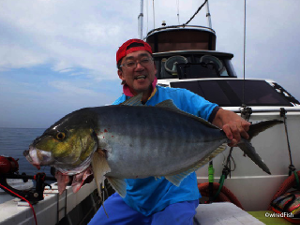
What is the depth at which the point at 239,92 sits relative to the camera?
4.39 metres

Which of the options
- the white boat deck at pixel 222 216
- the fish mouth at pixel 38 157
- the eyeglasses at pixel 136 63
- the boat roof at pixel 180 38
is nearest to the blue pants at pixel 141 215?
the white boat deck at pixel 222 216

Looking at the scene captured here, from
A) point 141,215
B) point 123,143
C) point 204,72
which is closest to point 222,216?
point 141,215

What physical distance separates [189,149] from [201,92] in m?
2.88

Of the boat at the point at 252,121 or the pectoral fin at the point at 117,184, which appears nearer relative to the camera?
the pectoral fin at the point at 117,184

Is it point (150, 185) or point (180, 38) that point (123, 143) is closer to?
point (150, 185)

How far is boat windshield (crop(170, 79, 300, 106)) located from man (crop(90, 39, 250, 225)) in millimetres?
1896

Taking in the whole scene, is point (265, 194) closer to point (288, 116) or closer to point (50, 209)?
point (288, 116)

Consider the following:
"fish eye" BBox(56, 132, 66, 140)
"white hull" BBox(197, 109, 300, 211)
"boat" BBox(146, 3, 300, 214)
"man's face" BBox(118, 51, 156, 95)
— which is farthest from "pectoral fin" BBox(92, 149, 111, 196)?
"white hull" BBox(197, 109, 300, 211)

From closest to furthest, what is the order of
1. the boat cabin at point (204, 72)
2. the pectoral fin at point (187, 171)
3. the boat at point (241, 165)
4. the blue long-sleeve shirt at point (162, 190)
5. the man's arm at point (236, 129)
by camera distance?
the pectoral fin at point (187, 171) < the man's arm at point (236, 129) < the blue long-sleeve shirt at point (162, 190) < the boat at point (241, 165) < the boat cabin at point (204, 72)

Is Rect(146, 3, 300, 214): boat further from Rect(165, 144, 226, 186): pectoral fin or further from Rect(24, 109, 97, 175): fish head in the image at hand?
Rect(24, 109, 97, 175): fish head

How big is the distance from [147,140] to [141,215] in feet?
3.61

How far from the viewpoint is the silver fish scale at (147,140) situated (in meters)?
1.52

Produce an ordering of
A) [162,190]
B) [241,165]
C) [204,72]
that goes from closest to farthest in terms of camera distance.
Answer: [162,190] < [241,165] < [204,72]

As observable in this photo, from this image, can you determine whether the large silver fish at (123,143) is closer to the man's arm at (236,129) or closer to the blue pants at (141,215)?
the man's arm at (236,129)
